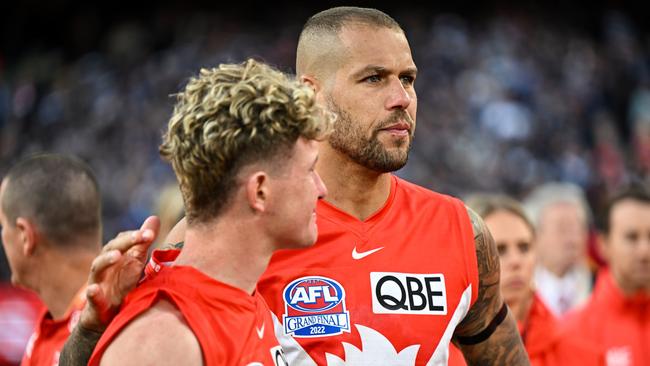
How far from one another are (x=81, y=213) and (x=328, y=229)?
141 centimetres

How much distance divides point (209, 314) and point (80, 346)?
563mm

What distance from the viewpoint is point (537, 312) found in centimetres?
626

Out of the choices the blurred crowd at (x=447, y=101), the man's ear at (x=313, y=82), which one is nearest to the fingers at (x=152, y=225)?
the man's ear at (x=313, y=82)

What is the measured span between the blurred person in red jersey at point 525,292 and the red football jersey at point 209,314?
2943mm

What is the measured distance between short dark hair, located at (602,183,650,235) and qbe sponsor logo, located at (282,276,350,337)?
3.95 meters

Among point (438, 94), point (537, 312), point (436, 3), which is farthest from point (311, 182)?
point (436, 3)

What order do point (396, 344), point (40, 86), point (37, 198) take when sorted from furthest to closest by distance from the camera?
point (40, 86) → point (37, 198) → point (396, 344)

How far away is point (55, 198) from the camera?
4.86 meters

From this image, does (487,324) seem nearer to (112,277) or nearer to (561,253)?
(112,277)

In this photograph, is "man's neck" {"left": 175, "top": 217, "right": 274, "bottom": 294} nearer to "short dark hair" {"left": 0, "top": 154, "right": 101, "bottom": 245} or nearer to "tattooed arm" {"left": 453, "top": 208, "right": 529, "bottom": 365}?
"tattooed arm" {"left": 453, "top": 208, "right": 529, "bottom": 365}

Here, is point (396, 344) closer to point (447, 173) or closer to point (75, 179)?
point (75, 179)

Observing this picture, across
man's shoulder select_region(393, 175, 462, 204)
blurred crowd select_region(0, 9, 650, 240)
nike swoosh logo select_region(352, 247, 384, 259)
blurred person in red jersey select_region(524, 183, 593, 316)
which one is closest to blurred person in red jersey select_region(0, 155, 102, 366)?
nike swoosh logo select_region(352, 247, 384, 259)

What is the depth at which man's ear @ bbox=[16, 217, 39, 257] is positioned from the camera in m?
4.78

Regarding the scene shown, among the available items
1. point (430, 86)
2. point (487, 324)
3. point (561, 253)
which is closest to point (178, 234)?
point (487, 324)
